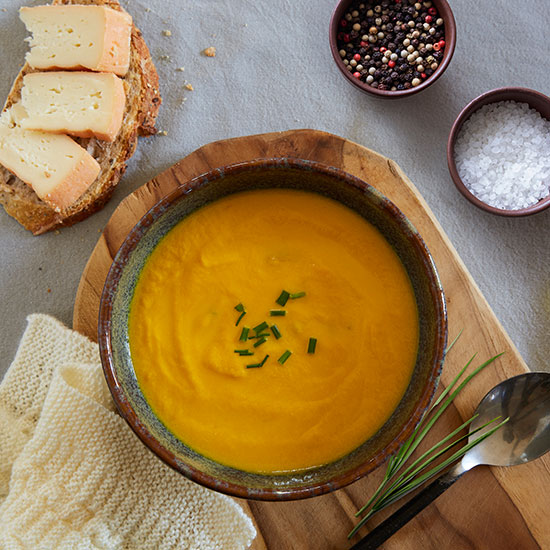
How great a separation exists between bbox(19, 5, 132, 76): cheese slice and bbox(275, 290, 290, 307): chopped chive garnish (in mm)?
1053

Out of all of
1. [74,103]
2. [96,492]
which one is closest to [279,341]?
[96,492]

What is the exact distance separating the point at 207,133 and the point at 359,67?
0.61 m

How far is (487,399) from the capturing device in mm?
1946

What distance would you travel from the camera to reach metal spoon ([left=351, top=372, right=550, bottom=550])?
6.26 ft

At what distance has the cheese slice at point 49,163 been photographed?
2.15 metres

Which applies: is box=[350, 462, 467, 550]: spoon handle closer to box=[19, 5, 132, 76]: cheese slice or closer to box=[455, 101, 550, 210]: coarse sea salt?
box=[455, 101, 550, 210]: coarse sea salt

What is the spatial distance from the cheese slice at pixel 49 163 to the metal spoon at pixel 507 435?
1.47 meters

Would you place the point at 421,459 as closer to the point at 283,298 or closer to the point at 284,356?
the point at 284,356

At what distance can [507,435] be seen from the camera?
1.96 m

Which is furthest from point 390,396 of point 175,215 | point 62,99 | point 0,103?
point 0,103

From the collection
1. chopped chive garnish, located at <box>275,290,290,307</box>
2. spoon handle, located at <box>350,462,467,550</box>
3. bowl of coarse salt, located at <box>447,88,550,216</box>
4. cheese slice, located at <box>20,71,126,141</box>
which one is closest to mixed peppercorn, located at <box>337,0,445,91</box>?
bowl of coarse salt, located at <box>447,88,550,216</box>

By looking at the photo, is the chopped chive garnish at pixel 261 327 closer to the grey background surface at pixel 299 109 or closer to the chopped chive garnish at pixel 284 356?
the chopped chive garnish at pixel 284 356

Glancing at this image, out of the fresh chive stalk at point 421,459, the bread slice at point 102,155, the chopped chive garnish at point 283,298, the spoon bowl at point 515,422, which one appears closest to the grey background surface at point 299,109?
the bread slice at point 102,155

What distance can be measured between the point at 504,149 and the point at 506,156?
29mm
